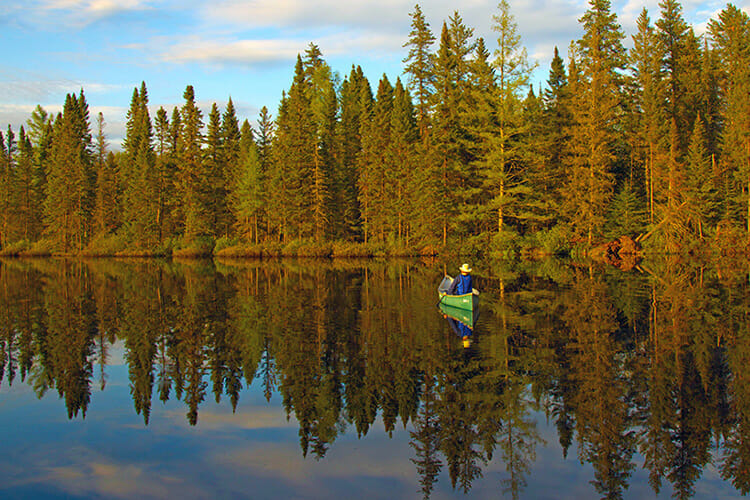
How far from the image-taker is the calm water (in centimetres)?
669

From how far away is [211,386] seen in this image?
420 inches

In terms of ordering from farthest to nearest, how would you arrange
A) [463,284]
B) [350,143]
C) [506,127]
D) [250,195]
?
1. [350,143]
2. [250,195]
3. [506,127]
4. [463,284]

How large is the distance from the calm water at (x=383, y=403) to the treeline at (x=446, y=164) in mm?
25925

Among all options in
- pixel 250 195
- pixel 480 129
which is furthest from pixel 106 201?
pixel 480 129

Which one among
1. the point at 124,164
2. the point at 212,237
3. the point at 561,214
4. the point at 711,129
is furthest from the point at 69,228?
the point at 711,129

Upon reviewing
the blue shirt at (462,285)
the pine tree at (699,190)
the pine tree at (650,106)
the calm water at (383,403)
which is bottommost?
the calm water at (383,403)

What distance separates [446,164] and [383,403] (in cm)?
3803

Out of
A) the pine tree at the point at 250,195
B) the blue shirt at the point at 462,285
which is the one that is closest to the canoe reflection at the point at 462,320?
the blue shirt at the point at 462,285

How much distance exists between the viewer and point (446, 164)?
45.4 m

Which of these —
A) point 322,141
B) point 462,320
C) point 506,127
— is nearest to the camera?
point 462,320

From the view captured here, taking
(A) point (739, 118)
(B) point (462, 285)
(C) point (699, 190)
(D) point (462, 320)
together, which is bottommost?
(D) point (462, 320)

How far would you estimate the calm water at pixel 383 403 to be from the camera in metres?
6.69

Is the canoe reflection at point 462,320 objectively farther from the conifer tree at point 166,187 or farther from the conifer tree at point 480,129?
the conifer tree at point 166,187

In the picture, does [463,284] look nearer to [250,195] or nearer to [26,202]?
[250,195]
